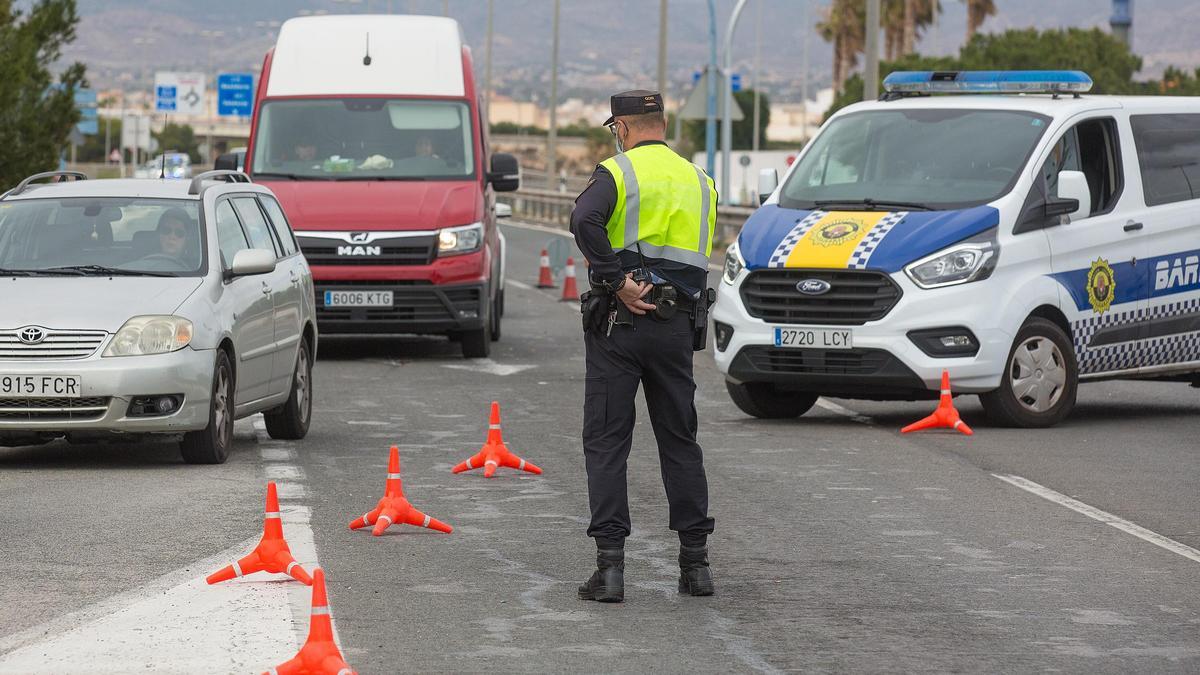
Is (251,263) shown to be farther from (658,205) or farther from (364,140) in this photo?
(364,140)

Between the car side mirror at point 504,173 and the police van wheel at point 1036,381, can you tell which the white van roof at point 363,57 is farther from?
the police van wheel at point 1036,381

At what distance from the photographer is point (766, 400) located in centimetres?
1403

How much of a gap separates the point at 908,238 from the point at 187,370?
14.7ft

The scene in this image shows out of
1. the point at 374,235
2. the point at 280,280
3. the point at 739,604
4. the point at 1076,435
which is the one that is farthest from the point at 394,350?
the point at 739,604

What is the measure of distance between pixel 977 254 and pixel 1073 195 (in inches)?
31.9

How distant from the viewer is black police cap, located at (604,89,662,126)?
7.77 metres

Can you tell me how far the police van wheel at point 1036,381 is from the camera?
13.3 metres

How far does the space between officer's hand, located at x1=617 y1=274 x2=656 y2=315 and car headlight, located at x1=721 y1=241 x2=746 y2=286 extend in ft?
19.3

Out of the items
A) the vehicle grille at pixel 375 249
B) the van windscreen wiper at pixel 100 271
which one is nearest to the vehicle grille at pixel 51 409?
the van windscreen wiper at pixel 100 271

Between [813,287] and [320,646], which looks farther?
[813,287]

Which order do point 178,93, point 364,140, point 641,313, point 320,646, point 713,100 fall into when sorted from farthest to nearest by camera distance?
point 178,93 → point 713,100 → point 364,140 → point 641,313 → point 320,646

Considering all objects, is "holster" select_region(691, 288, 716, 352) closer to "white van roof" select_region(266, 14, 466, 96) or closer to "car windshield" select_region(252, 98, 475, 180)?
"car windshield" select_region(252, 98, 475, 180)

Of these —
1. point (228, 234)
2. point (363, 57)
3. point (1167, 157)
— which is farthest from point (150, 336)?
point (363, 57)

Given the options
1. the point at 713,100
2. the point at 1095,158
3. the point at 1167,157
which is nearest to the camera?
the point at 1095,158
